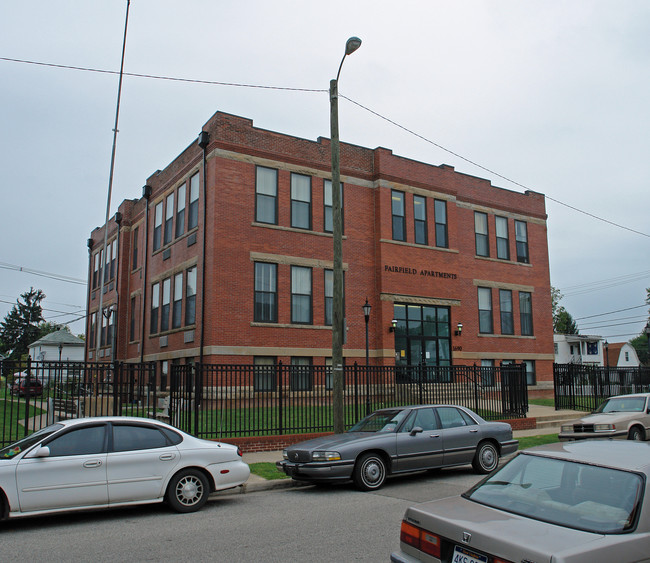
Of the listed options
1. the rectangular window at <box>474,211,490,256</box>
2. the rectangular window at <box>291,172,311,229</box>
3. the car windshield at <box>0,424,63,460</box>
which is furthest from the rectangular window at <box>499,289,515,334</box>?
the car windshield at <box>0,424,63,460</box>

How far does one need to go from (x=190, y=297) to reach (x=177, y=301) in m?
1.49

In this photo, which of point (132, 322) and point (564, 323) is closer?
point (132, 322)

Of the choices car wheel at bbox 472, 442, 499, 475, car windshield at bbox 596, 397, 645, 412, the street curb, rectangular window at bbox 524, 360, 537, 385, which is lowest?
the street curb

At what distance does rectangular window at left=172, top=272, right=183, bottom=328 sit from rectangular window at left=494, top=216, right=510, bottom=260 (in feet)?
53.2

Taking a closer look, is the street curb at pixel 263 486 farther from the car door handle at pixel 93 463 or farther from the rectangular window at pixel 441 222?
the rectangular window at pixel 441 222

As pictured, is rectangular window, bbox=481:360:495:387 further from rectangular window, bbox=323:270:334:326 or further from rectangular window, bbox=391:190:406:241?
rectangular window, bbox=391:190:406:241

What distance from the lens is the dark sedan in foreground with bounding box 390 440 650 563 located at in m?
3.66

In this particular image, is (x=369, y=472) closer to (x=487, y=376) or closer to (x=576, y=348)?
(x=487, y=376)

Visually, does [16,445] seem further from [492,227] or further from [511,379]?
[492,227]

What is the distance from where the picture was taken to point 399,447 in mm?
10820

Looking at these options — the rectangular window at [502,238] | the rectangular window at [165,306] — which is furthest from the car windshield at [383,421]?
the rectangular window at [502,238]

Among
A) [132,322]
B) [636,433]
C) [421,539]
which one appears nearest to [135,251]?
[132,322]

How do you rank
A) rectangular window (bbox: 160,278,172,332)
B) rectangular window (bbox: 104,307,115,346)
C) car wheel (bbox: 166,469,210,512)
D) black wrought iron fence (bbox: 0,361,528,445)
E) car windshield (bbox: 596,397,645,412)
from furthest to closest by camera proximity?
rectangular window (bbox: 104,307,115,346) < rectangular window (bbox: 160,278,172,332) < car windshield (bbox: 596,397,645,412) < black wrought iron fence (bbox: 0,361,528,445) < car wheel (bbox: 166,469,210,512)

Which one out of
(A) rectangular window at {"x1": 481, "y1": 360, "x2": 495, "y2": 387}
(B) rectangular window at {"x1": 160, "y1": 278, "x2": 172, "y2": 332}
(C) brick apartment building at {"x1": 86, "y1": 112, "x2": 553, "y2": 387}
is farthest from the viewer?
(B) rectangular window at {"x1": 160, "y1": 278, "x2": 172, "y2": 332}
